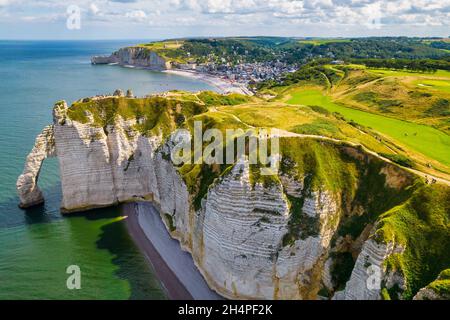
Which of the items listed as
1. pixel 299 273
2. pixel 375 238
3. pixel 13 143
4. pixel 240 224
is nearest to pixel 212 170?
pixel 240 224

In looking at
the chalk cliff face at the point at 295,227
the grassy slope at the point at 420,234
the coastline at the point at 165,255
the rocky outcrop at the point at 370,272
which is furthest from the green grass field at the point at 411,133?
the coastline at the point at 165,255

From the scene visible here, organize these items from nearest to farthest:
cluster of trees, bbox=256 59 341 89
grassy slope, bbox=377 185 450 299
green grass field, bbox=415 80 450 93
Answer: grassy slope, bbox=377 185 450 299 → green grass field, bbox=415 80 450 93 → cluster of trees, bbox=256 59 341 89

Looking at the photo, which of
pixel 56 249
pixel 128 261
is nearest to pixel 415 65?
pixel 128 261

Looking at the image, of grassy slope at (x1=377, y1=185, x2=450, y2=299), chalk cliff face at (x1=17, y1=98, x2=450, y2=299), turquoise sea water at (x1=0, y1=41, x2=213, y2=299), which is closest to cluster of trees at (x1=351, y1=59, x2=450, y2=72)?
chalk cliff face at (x1=17, y1=98, x2=450, y2=299)

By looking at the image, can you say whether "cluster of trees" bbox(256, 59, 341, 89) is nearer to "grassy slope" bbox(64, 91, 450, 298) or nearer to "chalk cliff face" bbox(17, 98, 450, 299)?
"grassy slope" bbox(64, 91, 450, 298)

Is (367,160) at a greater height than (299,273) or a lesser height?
greater

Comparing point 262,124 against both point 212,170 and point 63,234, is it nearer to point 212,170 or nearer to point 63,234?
point 212,170
